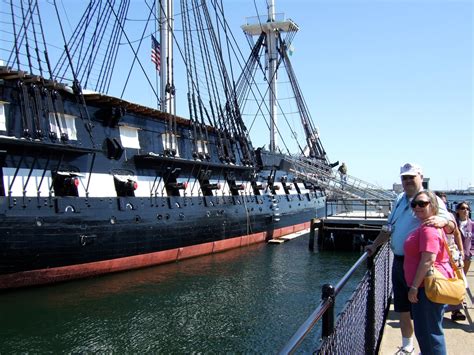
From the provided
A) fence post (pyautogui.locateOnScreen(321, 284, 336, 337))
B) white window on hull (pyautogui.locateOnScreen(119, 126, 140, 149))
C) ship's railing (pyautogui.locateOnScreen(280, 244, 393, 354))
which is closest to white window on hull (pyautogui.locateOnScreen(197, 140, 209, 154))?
white window on hull (pyautogui.locateOnScreen(119, 126, 140, 149))

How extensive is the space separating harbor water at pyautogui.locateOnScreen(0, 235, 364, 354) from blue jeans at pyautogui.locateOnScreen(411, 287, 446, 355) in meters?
5.22

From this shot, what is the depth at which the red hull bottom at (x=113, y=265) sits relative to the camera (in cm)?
1274

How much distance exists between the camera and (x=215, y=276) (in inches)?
618

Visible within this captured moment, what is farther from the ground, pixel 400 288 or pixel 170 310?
pixel 400 288

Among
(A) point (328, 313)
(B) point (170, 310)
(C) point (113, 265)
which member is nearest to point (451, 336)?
(A) point (328, 313)

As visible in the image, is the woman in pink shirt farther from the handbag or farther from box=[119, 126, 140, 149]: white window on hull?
box=[119, 126, 140, 149]: white window on hull

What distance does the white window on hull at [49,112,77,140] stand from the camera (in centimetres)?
1484

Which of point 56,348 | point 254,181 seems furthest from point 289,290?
point 254,181

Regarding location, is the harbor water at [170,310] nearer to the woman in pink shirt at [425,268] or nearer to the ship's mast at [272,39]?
the woman in pink shirt at [425,268]

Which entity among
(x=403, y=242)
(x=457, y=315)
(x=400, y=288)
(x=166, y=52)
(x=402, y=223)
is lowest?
(x=457, y=315)

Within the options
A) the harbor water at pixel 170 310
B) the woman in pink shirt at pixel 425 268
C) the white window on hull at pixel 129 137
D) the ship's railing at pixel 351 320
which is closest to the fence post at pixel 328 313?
the ship's railing at pixel 351 320

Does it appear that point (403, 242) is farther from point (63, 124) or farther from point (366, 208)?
point (366, 208)

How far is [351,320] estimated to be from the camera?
384cm

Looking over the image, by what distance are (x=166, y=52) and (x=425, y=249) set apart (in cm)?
2009
